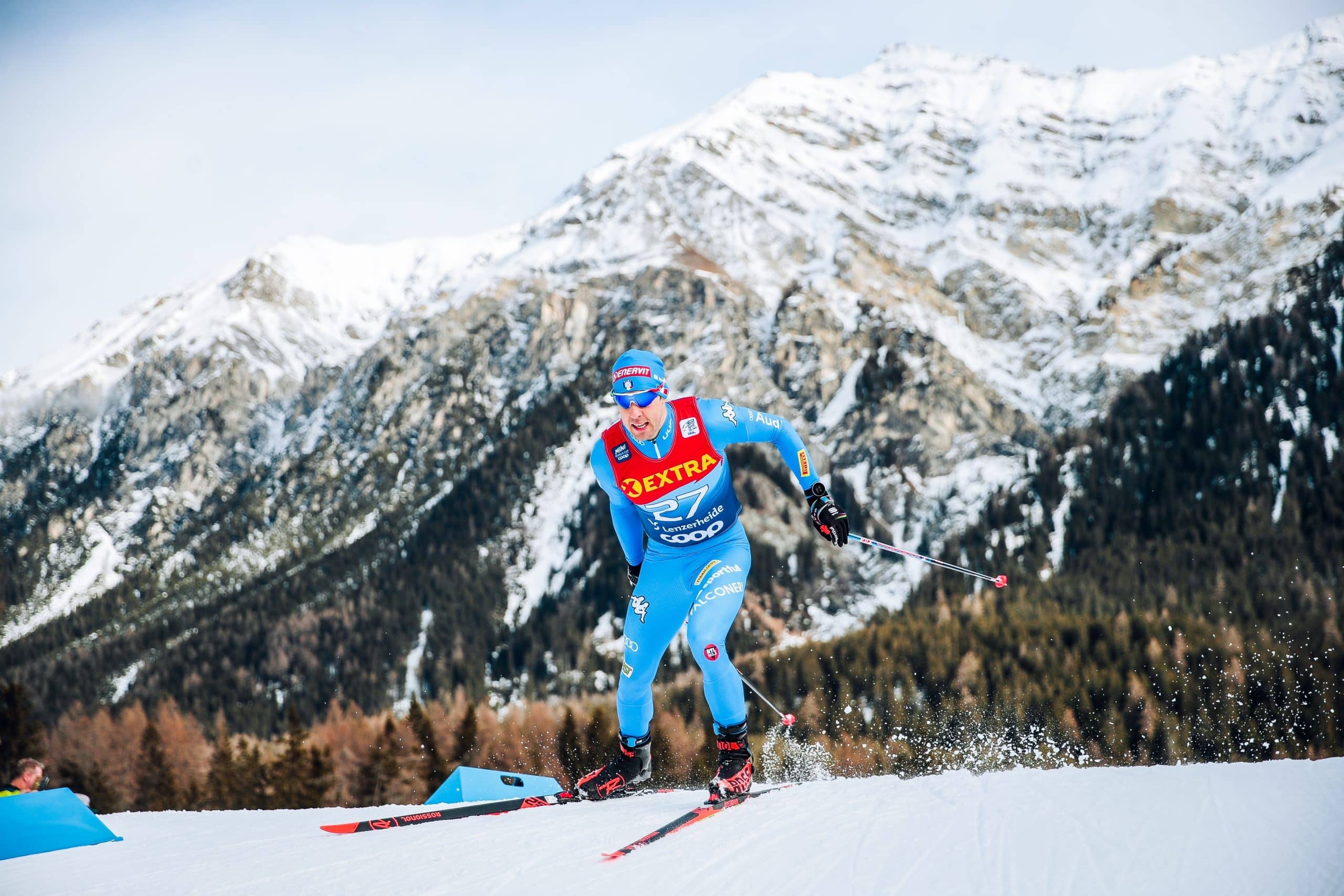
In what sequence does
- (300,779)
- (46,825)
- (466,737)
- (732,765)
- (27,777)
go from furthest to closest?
(466,737), (300,779), (27,777), (732,765), (46,825)

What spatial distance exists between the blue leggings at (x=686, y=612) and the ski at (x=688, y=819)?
0.60 metres

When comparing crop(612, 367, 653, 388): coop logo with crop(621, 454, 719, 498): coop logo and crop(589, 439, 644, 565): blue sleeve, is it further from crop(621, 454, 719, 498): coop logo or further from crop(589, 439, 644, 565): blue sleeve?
crop(621, 454, 719, 498): coop logo

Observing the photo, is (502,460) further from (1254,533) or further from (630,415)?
(630,415)

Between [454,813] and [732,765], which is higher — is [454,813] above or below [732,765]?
below

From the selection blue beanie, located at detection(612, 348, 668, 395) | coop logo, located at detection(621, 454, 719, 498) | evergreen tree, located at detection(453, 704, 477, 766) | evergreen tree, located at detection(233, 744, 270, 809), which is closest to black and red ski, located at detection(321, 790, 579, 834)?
coop logo, located at detection(621, 454, 719, 498)

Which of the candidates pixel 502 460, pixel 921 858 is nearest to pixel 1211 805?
pixel 921 858

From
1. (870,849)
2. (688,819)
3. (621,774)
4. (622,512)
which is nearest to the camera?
(870,849)

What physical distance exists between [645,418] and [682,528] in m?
1.01

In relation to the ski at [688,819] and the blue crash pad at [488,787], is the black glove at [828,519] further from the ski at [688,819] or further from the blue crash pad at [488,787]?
the blue crash pad at [488,787]

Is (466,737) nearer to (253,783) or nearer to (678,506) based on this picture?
(253,783)

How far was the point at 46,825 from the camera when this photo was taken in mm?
7801

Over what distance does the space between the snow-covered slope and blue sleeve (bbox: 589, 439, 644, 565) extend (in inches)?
82.8

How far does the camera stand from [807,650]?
75062 millimetres

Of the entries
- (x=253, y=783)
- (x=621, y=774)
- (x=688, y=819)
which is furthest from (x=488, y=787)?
(x=253, y=783)
